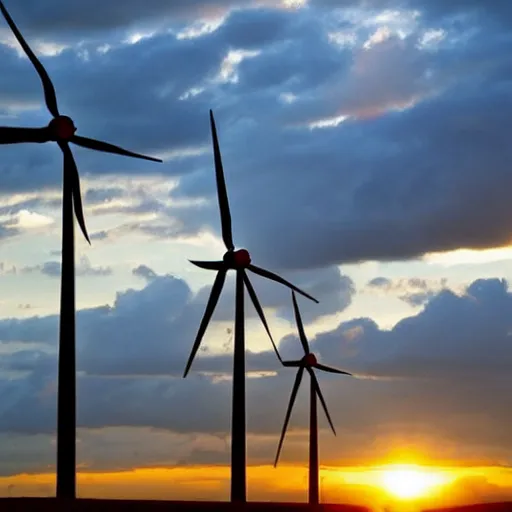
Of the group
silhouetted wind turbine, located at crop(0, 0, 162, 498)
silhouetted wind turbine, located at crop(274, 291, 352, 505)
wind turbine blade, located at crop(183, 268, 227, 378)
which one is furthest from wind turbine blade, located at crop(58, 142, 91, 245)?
silhouetted wind turbine, located at crop(274, 291, 352, 505)

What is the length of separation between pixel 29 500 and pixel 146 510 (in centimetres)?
954

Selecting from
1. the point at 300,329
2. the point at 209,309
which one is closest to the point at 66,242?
the point at 209,309

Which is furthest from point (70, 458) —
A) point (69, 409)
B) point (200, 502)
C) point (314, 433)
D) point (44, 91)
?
point (314, 433)

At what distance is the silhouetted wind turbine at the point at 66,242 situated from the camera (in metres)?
76.6

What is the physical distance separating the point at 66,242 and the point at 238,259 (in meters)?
23.2

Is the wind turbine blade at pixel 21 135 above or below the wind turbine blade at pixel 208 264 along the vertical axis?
above

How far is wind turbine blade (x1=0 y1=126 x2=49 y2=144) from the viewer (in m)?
82.6

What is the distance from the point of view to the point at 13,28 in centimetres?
8381

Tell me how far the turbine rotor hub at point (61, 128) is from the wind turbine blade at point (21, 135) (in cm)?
59

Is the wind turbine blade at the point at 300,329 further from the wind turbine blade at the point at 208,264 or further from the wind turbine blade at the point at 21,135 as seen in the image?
the wind turbine blade at the point at 21,135

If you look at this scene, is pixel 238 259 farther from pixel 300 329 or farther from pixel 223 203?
pixel 300 329

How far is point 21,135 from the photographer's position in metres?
83.4

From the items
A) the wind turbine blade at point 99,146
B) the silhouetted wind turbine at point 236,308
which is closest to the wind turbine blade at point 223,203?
the silhouetted wind turbine at point 236,308

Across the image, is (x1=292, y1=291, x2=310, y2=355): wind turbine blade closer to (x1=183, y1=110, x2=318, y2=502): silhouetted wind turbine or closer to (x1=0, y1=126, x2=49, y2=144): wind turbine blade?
(x1=183, y1=110, x2=318, y2=502): silhouetted wind turbine
